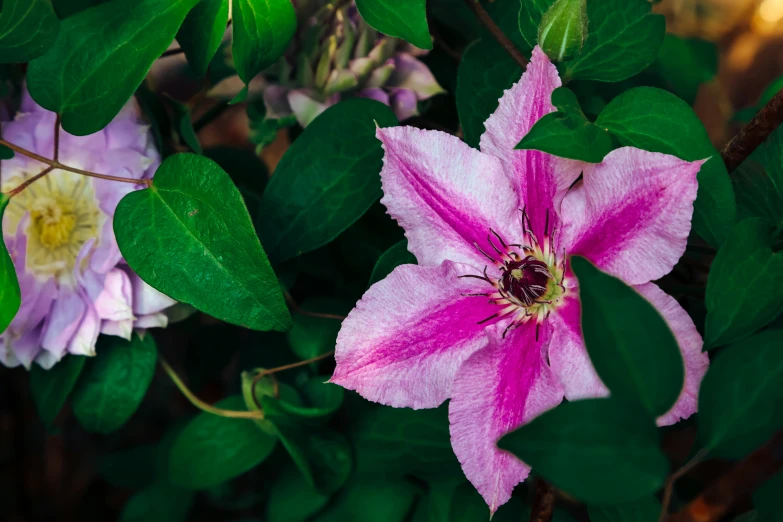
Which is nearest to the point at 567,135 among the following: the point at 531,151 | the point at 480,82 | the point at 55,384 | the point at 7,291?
the point at 531,151

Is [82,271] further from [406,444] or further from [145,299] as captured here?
[406,444]

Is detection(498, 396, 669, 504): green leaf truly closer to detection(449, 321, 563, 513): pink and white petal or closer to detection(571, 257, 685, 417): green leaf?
detection(571, 257, 685, 417): green leaf

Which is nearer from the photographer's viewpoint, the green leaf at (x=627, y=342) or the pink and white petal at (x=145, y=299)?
the green leaf at (x=627, y=342)

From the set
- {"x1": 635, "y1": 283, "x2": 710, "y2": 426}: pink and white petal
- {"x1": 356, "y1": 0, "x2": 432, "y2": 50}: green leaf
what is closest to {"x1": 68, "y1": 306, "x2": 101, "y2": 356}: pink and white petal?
{"x1": 356, "y1": 0, "x2": 432, "y2": 50}: green leaf

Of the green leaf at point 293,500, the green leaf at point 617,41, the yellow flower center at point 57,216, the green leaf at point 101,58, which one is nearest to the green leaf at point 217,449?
the green leaf at point 293,500

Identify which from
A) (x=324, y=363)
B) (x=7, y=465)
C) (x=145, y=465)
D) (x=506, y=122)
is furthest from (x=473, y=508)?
(x=7, y=465)

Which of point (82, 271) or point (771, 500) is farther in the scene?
point (82, 271)

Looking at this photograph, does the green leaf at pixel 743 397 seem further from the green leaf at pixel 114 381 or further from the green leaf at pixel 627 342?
the green leaf at pixel 114 381
